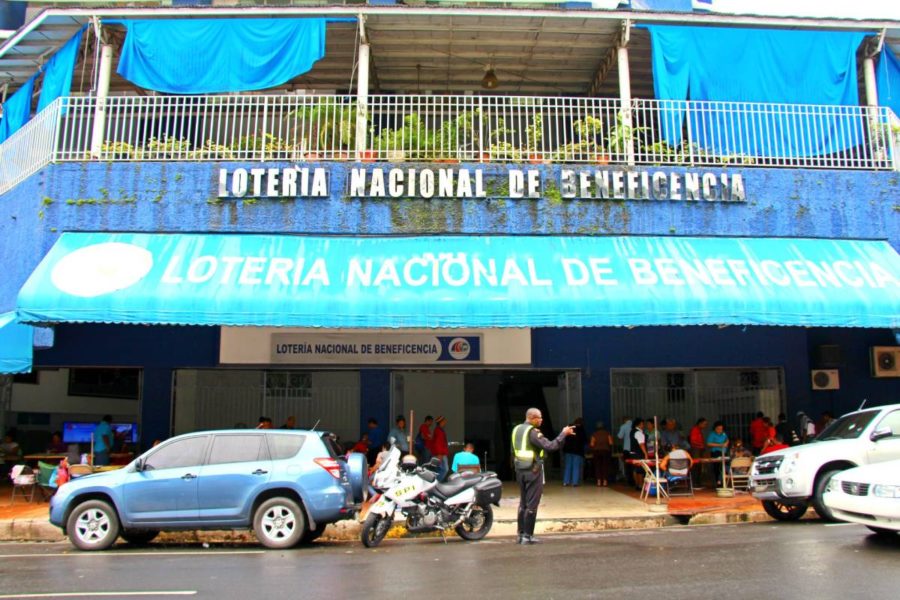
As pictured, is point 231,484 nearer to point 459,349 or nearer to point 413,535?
point 413,535

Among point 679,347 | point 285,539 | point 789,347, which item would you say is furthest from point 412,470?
point 789,347

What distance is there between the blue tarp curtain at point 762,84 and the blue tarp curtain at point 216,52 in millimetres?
6957

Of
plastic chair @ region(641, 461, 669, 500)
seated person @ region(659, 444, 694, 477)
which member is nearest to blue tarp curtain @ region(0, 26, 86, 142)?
plastic chair @ region(641, 461, 669, 500)

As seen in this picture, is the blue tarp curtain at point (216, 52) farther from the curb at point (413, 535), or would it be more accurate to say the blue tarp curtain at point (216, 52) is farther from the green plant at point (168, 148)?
the curb at point (413, 535)

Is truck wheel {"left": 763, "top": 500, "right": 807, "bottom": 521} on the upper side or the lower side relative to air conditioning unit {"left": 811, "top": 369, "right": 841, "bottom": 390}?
lower

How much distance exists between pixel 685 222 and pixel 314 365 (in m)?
7.74

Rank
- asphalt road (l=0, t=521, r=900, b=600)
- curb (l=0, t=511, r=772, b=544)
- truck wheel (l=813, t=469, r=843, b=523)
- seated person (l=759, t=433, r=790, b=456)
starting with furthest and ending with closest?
seated person (l=759, t=433, r=790, b=456), curb (l=0, t=511, r=772, b=544), truck wheel (l=813, t=469, r=843, b=523), asphalt road (l=0, t=521, r=900, b=600)

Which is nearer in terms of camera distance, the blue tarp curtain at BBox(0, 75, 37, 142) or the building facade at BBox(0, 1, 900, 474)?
the building facade at BBox(0, 1, 900, 474)

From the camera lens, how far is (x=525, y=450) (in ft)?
31.3

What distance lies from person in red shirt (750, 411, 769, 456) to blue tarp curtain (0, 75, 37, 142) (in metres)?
16.9

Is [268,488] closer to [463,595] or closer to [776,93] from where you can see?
[463,595]

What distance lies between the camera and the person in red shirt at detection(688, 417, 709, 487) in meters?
15.4

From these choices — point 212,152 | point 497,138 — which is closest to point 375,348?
point 497,138

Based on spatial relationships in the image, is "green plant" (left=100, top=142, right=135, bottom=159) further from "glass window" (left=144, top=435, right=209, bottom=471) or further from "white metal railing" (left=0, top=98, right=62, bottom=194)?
"glass window" (left=144, top=435, right=209, bottom=471)
